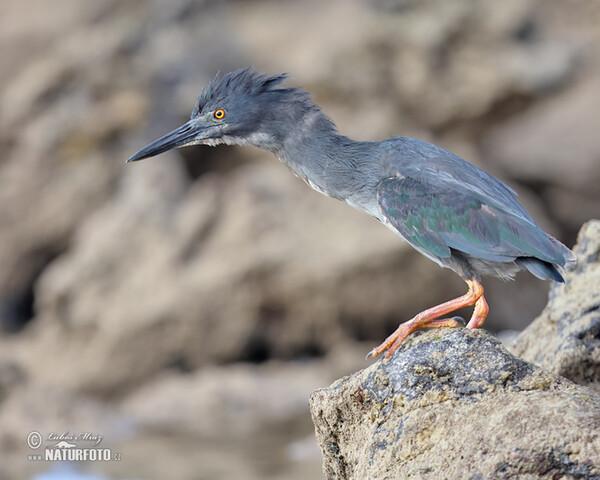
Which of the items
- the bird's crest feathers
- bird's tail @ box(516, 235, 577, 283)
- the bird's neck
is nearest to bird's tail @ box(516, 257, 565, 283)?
bird's tail @ box(516, 235, 577, 283)

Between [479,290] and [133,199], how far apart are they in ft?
25.3

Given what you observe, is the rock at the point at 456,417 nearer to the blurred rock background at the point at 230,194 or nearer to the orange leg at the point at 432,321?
the orange leg at the point at 432,321

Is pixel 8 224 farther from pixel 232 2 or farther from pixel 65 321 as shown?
pixel 232 2

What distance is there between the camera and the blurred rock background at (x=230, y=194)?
10.2 m

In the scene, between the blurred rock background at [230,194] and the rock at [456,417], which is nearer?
the rock at [456,417]

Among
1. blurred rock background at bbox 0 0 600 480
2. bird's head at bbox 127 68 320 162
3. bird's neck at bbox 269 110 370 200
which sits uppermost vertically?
blurred rock background at bbox 0 0 600 480

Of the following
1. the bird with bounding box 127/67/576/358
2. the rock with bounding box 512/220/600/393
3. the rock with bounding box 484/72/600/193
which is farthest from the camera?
the rock with bounding box 484/72/600/193

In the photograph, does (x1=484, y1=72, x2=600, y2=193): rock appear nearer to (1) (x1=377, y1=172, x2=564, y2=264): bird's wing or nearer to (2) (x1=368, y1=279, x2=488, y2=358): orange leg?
(1) (x1=377, y1=172, x2=564, y2=264): bird's wing

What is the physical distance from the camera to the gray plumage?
3746mm
